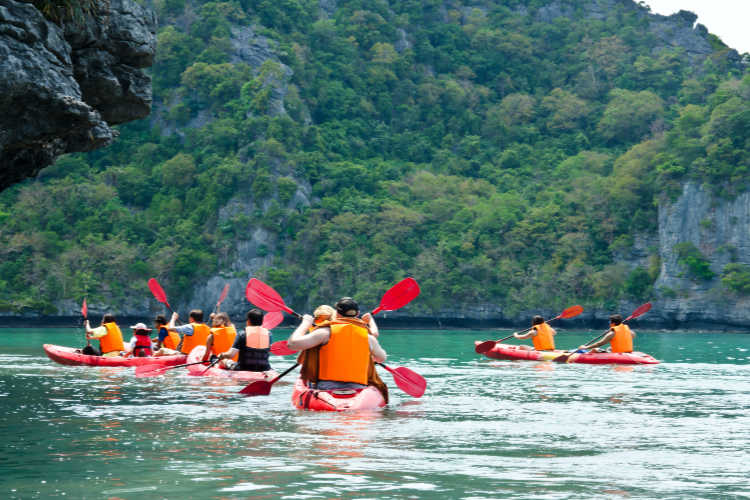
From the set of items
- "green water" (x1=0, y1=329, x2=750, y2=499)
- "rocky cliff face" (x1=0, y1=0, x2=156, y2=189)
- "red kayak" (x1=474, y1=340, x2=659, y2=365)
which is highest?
"rocky cliff face" (x1=0, y1=0, x2=156, y2=189)

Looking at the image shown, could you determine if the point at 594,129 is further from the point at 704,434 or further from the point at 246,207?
the point at 704,434

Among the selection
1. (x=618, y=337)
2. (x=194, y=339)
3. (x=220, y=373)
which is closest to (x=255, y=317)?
(x=220, y=373)

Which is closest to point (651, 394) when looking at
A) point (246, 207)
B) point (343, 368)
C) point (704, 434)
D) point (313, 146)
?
point (704, 434)

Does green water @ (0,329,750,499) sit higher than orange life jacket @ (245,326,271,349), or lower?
lower

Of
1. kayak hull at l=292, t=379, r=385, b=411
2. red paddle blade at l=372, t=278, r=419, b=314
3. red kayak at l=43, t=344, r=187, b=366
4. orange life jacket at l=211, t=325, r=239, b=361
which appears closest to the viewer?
kayak hull at l=292, t=379, r=385, b=411

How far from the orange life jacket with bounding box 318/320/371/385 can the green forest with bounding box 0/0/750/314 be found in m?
50.5

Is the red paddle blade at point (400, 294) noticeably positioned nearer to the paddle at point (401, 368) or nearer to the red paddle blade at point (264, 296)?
the paddle at point (401, 368)

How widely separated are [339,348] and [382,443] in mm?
2097

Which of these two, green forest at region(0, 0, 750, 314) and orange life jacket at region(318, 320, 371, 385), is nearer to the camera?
orange life jacket at region(318, 320, 371, 385)

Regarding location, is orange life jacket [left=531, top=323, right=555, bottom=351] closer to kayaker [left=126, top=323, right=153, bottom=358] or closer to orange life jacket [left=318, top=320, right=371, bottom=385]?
kayaker [left=126, top=323, right=153, bottom=358]

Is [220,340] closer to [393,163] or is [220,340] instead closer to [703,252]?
[703,252]

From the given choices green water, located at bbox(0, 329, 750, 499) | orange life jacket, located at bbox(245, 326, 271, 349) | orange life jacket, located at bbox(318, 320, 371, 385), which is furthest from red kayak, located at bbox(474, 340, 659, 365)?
orange life jacket, located at bbox(318, 320, 371, 385)

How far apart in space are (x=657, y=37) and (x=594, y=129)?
1360 centimetres

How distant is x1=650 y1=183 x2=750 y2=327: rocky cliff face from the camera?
5775 centimetres
